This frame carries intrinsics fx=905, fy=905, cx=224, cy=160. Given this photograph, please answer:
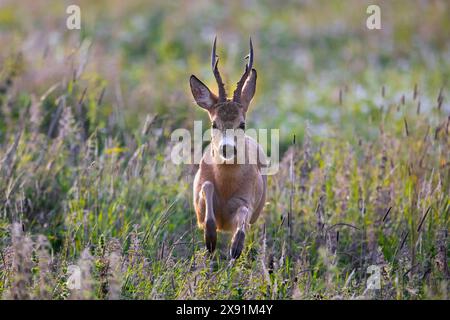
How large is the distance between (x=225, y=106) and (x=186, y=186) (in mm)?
1662

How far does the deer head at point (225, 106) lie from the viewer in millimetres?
7672

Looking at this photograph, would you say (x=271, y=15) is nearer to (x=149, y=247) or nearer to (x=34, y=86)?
(x=34, y=86)

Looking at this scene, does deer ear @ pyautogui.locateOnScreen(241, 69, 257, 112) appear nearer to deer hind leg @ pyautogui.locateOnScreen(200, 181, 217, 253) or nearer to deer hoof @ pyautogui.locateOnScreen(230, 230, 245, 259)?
deer hind leg @ pyautogui.locateOnScreen(200, 181, 217, 253)

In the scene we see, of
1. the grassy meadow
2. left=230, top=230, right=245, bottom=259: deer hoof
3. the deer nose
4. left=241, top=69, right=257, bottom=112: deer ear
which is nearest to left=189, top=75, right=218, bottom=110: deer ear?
left=241, top=69, right=257, bottom=112: deer ear

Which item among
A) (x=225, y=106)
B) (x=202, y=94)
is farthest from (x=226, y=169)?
(x=202, y=94)

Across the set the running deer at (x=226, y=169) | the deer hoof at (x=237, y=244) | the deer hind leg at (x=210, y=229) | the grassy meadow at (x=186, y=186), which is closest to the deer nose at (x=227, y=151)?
the running deer at (x=226, y=169)

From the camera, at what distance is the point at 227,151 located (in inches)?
301

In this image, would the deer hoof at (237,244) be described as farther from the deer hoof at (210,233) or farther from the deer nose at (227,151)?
the deer nose at (227,151)

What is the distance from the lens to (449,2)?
18.6 meters

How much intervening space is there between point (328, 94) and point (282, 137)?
2.47 metres

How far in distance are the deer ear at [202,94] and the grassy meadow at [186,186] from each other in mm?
700

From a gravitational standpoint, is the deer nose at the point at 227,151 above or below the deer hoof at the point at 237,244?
above

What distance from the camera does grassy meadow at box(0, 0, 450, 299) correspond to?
6.93 m
